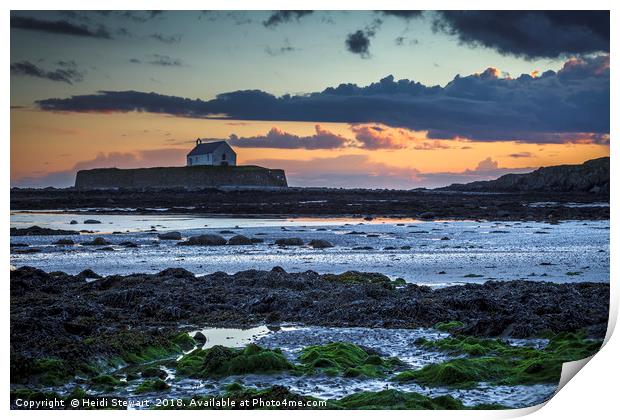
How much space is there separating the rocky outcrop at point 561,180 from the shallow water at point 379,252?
24496mm

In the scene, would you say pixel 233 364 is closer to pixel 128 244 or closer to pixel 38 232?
pixel 128 244

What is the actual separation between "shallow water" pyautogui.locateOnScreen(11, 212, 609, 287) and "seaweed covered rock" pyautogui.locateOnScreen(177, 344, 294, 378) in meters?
6.23

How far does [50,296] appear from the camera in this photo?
11.5m

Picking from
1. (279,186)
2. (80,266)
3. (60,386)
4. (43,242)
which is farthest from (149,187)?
(60,386)

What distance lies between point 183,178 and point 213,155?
14.8ft

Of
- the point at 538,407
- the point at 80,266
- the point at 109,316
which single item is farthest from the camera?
the point at 80,266

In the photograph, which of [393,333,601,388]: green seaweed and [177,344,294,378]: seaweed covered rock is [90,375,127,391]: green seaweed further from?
[393,333,601,388]: green seaweed

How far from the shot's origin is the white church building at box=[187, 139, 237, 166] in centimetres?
6631

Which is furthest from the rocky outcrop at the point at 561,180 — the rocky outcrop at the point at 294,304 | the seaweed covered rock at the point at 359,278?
the rocky outcrop at the point at 294,304

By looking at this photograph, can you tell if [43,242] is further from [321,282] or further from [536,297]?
[536,297]

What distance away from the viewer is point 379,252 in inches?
729

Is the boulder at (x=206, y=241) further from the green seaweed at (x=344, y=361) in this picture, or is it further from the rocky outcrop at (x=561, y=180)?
the rocky outcrop at (x=561, y=180)

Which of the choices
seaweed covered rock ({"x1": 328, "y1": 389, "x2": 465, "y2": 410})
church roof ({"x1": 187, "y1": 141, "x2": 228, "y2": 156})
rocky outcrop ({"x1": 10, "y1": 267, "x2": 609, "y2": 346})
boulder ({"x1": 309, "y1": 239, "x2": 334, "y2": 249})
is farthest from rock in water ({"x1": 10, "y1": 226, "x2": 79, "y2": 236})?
church roof ({"x1": 187, "y1": 141, "x2": 228, "y2": 156})

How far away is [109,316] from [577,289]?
7.71 metres
